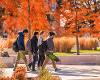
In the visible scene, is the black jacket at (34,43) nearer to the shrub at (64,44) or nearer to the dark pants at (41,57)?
the dark pants at (41,57)

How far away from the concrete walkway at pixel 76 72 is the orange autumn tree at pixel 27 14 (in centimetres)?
406

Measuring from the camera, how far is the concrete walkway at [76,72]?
16.5 meters

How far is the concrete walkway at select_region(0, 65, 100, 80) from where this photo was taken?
54.0ft

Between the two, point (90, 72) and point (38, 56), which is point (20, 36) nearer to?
point (38, 56)

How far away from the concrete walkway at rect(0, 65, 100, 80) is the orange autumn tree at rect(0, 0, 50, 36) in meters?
4.06

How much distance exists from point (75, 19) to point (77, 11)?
17.9 inches

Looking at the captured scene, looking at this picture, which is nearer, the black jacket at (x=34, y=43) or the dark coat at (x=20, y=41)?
the dark coat at (x=20, y=41)

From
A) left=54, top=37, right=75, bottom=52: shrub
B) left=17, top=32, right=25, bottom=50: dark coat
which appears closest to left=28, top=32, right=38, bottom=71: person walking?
left=17, top=32, right=25, bottom=50: dark coat

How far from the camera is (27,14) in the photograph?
25.9 metres

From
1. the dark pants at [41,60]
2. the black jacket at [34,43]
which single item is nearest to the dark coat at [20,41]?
the black jacket at [34,43]

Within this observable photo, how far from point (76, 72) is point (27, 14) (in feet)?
26.1

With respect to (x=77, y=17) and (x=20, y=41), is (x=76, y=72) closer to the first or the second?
(x=20, y=41)

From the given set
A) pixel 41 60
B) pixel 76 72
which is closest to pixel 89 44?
pixel 76 72

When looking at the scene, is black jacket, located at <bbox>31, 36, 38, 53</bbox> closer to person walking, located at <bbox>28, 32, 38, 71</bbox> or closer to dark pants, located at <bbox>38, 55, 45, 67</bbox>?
person walking, located at <bbox>28, 32, 38, 71</bbox>
